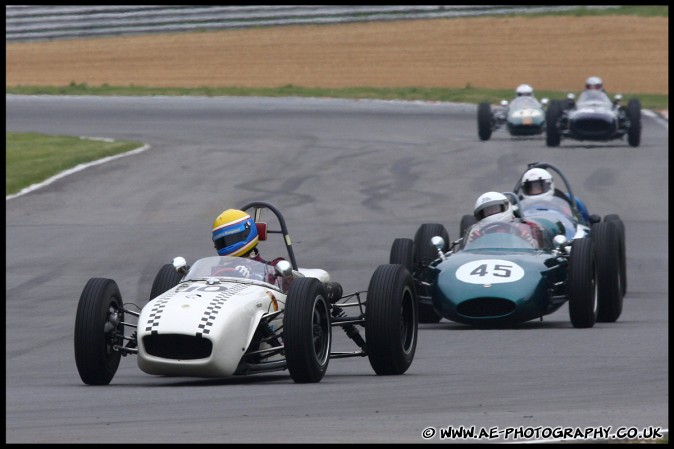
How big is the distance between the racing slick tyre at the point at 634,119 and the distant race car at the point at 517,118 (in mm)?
2511

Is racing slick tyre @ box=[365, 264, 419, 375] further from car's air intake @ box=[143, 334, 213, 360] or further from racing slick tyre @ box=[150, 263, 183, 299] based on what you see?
racing slick tyre @ box=[150, 263, 183, 299]

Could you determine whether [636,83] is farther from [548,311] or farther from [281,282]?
[281,282]

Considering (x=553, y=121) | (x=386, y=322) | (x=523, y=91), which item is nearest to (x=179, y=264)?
(x=386, y=322)

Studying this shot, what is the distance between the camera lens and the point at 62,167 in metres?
31.4

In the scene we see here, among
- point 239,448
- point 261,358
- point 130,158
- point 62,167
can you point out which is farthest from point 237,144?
point 239,448

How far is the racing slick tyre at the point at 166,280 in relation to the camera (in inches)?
512

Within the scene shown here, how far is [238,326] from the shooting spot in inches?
439

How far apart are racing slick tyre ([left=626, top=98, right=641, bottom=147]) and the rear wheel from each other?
2308cm

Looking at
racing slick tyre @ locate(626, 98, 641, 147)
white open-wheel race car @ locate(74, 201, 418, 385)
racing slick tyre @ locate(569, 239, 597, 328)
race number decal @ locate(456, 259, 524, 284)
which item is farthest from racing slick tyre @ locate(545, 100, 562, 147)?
white open-wheel race car @ locate(74, 201, 418, 385)

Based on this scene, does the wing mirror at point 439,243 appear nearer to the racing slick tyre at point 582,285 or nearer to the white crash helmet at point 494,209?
the white crash helmet at point 494,209

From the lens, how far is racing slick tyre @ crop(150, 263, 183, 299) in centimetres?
1299

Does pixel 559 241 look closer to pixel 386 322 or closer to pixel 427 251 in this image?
pixel 427 251

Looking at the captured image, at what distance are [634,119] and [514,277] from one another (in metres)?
19.9

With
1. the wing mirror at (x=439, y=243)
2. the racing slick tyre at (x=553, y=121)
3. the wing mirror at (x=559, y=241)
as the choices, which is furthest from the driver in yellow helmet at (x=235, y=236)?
the racing slick tyre at (x=553, y=121)
